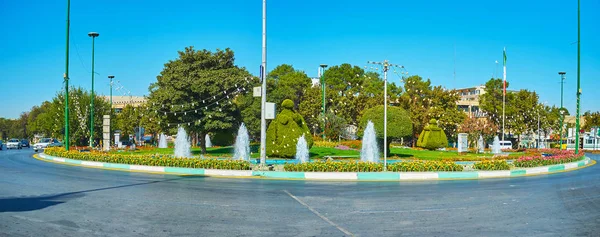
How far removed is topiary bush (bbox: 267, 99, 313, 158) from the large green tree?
491cm

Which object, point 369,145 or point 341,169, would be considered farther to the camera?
point 369,145

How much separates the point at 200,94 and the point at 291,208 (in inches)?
892

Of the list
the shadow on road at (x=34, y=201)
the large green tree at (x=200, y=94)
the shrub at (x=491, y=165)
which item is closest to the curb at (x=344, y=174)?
the shrub at (x=491, y=165)

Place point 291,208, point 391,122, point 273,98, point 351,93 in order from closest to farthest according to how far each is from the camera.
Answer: point 291,208 < point 391,122 < point 273,98 < point 351,93

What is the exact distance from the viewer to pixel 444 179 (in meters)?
18.6

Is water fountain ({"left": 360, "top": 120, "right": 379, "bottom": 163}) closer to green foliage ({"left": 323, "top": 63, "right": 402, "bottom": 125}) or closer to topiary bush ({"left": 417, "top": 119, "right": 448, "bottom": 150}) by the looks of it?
topiary bush ({"left": 417, "top": 119, "right": 448, "bottom": 150})

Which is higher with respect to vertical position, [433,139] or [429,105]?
[429,105]

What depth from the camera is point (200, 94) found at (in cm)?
3234

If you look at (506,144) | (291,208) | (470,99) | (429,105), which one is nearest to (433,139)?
(429,105)

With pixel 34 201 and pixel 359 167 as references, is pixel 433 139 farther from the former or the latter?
pixel 34 201

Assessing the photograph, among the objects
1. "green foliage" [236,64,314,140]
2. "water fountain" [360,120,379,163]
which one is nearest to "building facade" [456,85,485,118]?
"green foliage" [236,64,314,140]

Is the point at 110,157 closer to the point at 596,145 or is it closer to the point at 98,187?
the point at 98,187

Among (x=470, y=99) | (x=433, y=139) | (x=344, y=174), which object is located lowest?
(x=344, y=174)

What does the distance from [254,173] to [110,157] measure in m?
9.68
